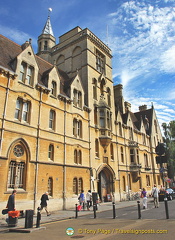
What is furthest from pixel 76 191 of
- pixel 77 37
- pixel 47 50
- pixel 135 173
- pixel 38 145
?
pixel 47 50

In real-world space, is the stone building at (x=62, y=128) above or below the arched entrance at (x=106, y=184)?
above

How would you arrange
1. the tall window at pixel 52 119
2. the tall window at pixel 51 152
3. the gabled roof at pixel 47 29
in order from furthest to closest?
the gabled roof at pixel 47 29
the tall window at pixel 52 119
the tall window at pixel 51 152

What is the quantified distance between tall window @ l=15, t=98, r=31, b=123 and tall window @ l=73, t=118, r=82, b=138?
6.53 metres

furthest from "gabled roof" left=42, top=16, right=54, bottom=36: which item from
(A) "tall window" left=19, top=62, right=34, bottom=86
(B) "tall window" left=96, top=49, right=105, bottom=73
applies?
(A) "tall window" left=19, top=62, right=34, bottom=86

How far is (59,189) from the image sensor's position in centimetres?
1930

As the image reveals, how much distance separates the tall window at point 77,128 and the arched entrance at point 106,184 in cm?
628

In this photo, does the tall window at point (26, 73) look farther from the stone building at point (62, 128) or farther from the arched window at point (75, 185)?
the arched window at point (75, 185)

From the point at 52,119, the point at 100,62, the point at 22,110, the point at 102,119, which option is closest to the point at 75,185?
the point at 52,119

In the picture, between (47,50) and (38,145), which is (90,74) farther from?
(38,145)

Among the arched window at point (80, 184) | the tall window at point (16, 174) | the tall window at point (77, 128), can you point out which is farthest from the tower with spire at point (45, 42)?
the tall window at point (16, 174)

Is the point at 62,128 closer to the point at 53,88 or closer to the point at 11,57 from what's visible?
the point at 53,88

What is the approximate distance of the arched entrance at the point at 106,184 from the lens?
26.0 meters

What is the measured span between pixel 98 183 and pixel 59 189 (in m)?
7.98

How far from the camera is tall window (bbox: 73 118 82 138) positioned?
23.1 metres
